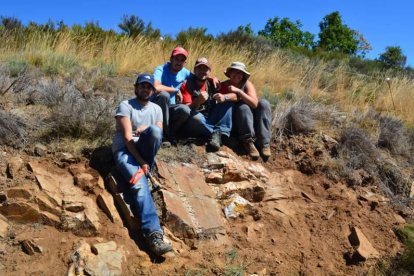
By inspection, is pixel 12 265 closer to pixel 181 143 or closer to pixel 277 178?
pixel 181 143

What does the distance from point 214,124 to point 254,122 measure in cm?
57

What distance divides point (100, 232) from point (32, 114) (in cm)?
202

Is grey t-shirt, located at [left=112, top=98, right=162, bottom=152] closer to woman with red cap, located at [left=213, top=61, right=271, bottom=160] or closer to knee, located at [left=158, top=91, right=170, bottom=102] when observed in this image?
knee, located at [left=158, top=91, right=170, bottom=102]

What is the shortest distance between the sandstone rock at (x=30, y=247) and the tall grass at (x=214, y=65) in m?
4.18

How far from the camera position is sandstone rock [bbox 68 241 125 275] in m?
4.49

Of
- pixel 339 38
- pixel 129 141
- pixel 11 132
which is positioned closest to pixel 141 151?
pixel 129 141

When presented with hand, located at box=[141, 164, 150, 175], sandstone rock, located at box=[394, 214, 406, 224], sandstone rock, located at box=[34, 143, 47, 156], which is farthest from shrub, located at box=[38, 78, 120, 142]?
sandstone rock, located at box=[394, 214, 406, 224]

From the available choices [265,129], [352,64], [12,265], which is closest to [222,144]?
[265,129]

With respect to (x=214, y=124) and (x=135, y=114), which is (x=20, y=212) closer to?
(x=135, y=114)

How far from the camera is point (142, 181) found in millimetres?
5180

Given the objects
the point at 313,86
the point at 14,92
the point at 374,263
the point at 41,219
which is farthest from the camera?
the point at 313,86

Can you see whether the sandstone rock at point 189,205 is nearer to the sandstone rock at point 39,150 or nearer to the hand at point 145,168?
the hand at point 145,168

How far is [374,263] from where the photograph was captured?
→ 568 cm

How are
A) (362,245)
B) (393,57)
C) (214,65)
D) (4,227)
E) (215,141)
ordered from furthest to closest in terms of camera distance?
(393,57)
(214,65)
(215,141)
(362,245)
(4,227)
